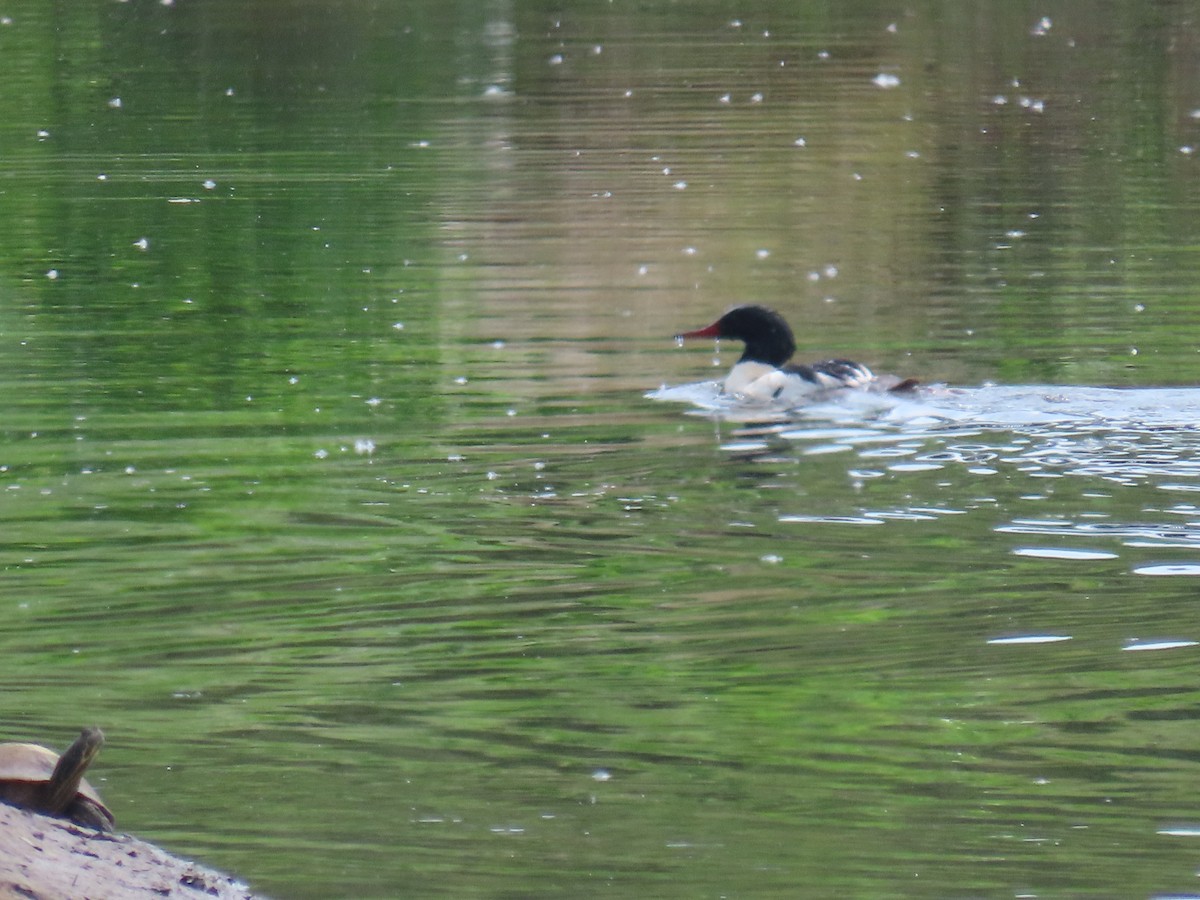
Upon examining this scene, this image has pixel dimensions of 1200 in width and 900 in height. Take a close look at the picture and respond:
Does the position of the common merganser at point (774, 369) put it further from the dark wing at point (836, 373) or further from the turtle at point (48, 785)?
the turtle at point (48, 785)

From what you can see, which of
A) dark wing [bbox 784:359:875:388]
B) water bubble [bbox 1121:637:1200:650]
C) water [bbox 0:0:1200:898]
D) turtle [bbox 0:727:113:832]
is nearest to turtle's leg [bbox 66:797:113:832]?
turtle [bbox 0:727:113:832]

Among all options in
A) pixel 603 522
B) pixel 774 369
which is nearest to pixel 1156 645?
pixel 603 522

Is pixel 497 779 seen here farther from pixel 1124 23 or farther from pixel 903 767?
pixel 1124 23

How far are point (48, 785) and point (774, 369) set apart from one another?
759 centimetres

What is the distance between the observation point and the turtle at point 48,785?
5.21m

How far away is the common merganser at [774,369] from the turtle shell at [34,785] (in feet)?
Result: 21.8

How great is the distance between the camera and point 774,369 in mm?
12398

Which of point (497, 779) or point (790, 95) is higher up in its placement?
point (790, 95)

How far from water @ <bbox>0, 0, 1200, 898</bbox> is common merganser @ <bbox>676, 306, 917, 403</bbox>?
174 mm

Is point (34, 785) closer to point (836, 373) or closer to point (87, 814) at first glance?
point (87, 814)

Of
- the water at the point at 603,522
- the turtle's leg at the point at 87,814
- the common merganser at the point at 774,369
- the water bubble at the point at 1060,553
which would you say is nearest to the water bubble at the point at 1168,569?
the water at the point at 603,522

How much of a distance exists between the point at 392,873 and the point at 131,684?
78.3 inches

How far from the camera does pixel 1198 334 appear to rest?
13055 mm

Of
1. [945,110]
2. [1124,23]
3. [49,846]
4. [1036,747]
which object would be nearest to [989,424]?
[1036,747]
